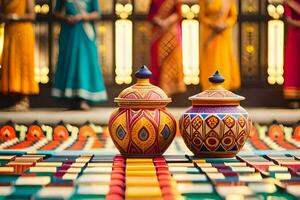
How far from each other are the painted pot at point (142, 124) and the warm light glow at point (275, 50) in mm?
4486

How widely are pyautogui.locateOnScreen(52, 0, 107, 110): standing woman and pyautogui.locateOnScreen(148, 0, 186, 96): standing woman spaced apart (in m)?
0.53

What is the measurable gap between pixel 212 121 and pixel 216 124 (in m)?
0.02

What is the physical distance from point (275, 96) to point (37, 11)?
245 cm

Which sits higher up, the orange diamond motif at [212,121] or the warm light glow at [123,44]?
the warm light glow at [123,44]

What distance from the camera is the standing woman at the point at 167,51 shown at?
6902 mm

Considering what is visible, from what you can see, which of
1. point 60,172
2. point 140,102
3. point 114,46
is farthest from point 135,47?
point 60,172

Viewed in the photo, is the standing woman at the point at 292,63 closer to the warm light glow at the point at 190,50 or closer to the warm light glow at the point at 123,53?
the warm light glow at the point at 190,50

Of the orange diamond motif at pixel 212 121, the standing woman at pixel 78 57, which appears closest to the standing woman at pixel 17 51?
the standing woman at pixel 78 57

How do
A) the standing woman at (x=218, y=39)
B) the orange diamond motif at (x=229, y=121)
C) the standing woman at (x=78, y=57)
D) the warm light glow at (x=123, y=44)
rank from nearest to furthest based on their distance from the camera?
the orange diamond motif at (x=229, y=121)
the standing woman at (x=78, y=57)
the standing woman at (x=218, y=39)
the warm light glow at (x=123, y=44)

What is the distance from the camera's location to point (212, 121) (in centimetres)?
319

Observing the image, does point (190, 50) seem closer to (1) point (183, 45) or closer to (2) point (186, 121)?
(1) point (183, 45)

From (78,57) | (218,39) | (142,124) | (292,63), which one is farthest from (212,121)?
(292,63)

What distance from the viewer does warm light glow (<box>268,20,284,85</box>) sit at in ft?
25.0

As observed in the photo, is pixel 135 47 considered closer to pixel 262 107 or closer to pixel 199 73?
pixel 199 73
